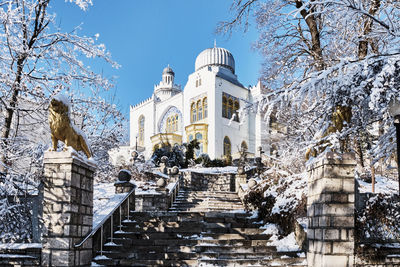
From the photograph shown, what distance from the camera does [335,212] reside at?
6.54 metres

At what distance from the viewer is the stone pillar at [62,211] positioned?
625 centimetres

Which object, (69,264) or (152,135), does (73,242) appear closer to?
(69,264)

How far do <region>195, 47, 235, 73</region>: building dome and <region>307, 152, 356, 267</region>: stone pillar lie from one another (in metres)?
33.4

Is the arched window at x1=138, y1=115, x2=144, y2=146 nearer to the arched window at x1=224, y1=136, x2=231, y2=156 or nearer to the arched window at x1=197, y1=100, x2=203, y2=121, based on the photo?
the arched window at x1=197, y1=100, x2=203, y2=121

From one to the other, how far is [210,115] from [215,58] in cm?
790

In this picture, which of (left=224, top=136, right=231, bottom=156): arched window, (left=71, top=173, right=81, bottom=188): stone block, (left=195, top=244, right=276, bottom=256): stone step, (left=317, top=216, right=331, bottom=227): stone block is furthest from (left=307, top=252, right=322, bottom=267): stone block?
(left=224, top=136, right=231, bottom=156): arched window

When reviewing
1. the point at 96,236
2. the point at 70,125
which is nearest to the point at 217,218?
the point at 96,236

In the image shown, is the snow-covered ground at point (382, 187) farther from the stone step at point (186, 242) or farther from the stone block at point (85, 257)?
the stone block at point (85, 257)

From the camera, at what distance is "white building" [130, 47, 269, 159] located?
114 ft

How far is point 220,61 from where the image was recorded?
39.2 m

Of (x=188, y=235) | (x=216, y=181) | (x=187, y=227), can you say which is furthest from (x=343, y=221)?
(x=216, y=181)

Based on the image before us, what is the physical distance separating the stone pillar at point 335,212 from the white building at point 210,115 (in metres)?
25.1

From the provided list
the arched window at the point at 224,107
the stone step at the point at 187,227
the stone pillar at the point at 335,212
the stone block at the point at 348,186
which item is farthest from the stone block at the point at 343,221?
the arched window at the point at 224,107

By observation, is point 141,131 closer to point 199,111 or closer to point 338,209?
point 199,111
